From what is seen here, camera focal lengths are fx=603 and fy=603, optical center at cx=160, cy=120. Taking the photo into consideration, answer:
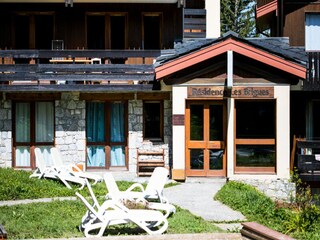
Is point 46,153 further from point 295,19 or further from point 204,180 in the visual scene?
point 295,19

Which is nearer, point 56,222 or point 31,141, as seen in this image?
point 56,222

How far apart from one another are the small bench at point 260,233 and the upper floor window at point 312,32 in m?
12.6

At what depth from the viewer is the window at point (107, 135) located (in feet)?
65.9

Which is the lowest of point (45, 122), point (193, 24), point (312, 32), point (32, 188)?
point (32, 188)

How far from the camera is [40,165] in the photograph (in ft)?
57.3

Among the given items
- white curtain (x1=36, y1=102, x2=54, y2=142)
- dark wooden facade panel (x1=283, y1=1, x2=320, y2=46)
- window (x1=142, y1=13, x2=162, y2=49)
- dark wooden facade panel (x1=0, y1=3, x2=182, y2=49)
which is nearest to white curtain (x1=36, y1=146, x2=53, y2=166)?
white curtain (x1=36, y1=102, x2=54, y2=142)

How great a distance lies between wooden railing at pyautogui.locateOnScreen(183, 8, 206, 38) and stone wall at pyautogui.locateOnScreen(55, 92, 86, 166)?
15.2 feet

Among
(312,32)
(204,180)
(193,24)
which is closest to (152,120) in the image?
(204,180)

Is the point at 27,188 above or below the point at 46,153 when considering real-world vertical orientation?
below

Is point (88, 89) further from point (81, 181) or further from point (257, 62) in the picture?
point (257, 62)

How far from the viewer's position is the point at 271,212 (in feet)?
41.4

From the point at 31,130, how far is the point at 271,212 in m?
10.1

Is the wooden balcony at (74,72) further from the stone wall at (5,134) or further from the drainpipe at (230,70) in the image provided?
the drainpipe at (230,70)

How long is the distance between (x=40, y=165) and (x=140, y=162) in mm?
3400
